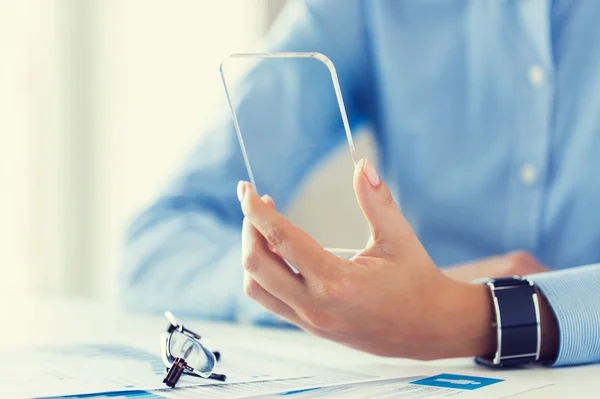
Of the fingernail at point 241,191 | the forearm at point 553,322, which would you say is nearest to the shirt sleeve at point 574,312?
the forearm at point 553,322

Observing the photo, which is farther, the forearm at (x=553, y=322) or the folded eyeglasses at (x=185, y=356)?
the forearm at (x=553, y=322)

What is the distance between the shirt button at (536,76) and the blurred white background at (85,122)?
124 cm

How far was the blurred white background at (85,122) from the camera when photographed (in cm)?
237

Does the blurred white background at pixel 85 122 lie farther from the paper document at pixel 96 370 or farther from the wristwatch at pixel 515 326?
the wristwatch at pixel 515 326

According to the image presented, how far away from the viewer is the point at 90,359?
775mm

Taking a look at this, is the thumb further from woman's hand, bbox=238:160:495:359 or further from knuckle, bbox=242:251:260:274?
knuckle, bbox=242:251:260:274

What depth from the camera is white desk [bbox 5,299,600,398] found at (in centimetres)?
70

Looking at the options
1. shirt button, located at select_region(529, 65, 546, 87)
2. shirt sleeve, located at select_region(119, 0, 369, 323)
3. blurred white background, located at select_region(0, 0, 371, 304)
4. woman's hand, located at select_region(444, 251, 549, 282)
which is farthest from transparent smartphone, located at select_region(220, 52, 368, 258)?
blurred white background, located at select_region(0, 0, 371, 304)

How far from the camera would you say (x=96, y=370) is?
71 cm

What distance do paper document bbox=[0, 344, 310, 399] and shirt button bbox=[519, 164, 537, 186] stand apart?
0.62 metres

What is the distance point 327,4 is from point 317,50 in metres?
0.09

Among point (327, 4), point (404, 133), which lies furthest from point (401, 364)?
point (327, 4)

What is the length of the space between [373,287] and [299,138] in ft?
1.99

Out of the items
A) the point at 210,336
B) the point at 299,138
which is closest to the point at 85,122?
the point at 299,138
